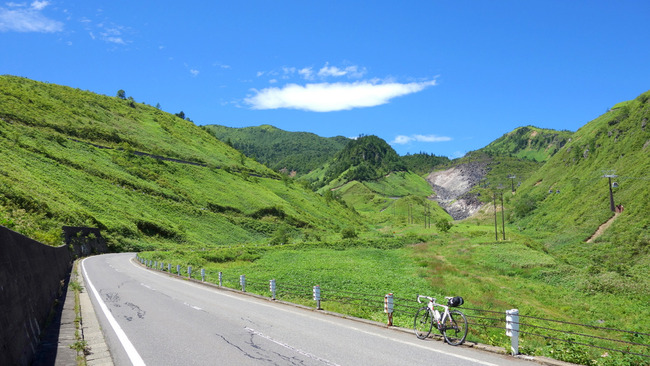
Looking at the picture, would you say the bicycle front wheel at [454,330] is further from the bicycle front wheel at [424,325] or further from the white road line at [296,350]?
the white road line at [296,350]

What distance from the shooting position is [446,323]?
10836 mm

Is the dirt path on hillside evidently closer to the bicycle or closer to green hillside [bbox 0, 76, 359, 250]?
green hillside [bbox 0, 76, 359, 250]

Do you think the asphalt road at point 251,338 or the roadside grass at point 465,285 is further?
the roadside grass at point 465,285

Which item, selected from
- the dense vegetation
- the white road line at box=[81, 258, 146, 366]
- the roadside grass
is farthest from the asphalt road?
the dense vegetation

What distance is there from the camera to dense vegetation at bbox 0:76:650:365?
105 ft

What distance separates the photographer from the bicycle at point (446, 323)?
1047 cm

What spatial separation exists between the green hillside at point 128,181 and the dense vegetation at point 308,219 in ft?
1.45

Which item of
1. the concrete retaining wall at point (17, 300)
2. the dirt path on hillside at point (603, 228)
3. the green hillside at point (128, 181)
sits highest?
the green hillside at point (128, 181)

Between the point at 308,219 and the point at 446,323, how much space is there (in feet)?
365

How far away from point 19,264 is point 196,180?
113 metres

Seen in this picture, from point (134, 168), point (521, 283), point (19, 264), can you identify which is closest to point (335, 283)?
point (521, 283)

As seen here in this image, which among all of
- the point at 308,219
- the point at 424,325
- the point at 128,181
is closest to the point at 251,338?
the point at 424,325

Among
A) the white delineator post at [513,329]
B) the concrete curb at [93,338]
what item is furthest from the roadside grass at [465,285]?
the concrete curb at [93,338]

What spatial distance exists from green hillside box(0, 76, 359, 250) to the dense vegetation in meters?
0.44
